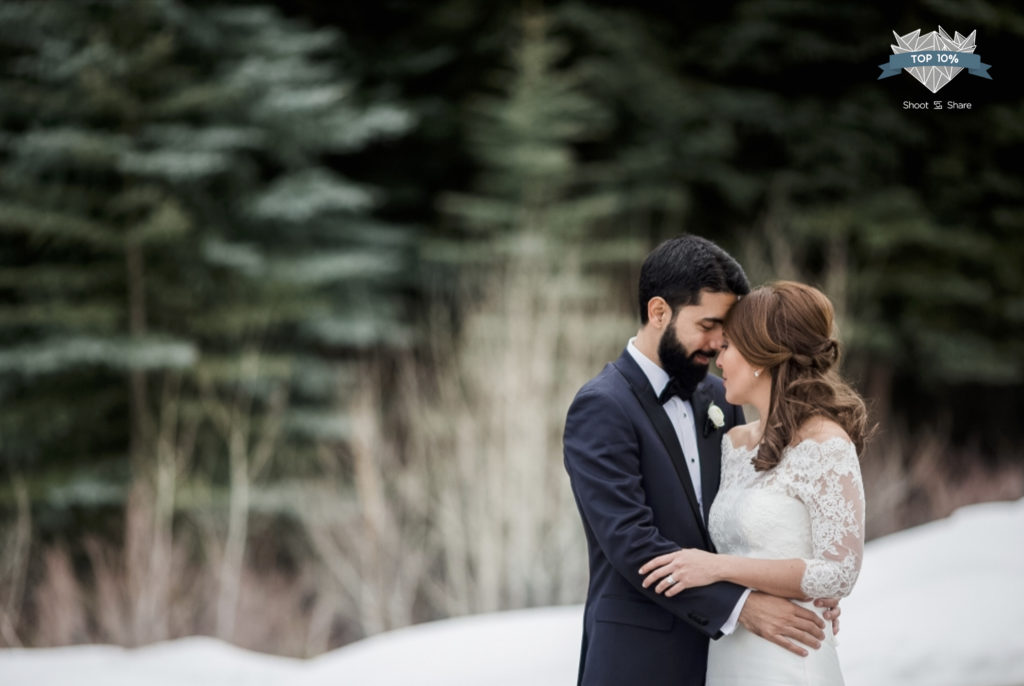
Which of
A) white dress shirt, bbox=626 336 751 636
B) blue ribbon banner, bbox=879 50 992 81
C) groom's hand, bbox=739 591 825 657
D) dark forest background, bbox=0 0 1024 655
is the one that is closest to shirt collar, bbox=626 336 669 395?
white dress shirt, bbox=626 336 751 636

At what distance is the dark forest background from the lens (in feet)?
24.4

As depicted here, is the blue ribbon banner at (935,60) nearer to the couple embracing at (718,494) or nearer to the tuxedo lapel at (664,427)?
the couple embracing at (718,494)

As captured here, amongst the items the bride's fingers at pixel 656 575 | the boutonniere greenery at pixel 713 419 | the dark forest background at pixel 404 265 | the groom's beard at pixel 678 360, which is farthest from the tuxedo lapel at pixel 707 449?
the dark forest background at pixel 404 265

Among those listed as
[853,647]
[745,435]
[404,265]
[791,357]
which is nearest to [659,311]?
[791,357]

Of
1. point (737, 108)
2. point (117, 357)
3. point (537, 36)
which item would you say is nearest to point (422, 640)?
point (117, 357)

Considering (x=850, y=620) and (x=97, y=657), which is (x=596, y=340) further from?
(x=97, y=657)

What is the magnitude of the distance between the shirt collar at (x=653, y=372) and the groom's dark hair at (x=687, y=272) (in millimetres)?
168

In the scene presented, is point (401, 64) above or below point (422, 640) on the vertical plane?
above

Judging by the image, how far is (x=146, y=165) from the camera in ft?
29.1

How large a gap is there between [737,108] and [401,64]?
444 centimetres

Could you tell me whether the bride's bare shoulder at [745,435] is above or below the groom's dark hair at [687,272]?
below

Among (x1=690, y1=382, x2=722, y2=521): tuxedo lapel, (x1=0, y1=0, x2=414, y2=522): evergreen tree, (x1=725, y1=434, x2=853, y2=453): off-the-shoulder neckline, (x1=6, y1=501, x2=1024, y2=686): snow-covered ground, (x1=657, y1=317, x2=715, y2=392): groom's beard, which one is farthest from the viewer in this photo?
(x1=0, y1=0, x2=414, y2=522): evergreen tree

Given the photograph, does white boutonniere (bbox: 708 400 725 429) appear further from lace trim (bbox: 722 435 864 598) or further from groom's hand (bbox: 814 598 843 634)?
groom's hand (bbox: 814 598 843 634)

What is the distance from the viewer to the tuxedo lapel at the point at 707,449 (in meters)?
2.81
